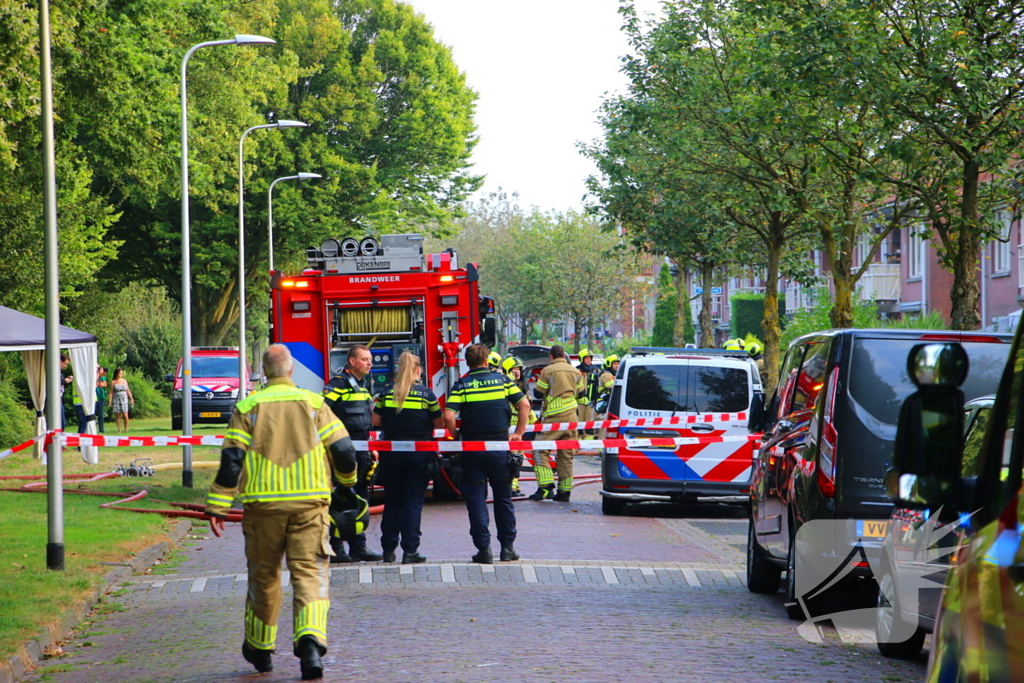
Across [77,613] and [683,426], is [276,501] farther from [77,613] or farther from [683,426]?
[683,426]

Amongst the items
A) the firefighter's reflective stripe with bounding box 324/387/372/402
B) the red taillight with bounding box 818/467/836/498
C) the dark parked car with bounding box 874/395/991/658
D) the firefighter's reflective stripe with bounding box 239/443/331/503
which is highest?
the firefighter's reflective stripe with bounding box 324/387/372/402

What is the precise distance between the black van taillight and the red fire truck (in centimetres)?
916

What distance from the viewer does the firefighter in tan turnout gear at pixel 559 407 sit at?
17234 millimetres

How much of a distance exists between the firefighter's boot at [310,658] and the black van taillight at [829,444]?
3.05 m

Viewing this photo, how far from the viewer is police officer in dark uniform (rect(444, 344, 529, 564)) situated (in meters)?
11.3

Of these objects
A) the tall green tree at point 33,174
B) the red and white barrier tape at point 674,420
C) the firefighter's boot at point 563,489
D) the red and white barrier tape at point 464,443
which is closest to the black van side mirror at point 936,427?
the red and white barrier tape at point 464,443

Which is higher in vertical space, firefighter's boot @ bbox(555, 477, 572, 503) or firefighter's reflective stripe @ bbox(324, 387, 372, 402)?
firefighter's reflective stripe @ bbox(324, 387, 372, 402)

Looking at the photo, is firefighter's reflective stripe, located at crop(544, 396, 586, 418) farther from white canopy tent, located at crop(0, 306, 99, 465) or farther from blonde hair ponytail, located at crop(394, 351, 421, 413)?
white canopy tent, located at crop(0, 306, 99, 465)

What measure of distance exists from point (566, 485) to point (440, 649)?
1005cm

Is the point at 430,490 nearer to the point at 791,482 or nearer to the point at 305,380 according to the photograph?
the point at 305,380

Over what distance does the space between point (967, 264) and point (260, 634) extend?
10.3 metres

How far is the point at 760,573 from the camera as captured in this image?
9.93 m

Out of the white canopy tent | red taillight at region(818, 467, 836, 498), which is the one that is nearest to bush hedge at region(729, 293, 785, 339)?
the white canopy tent

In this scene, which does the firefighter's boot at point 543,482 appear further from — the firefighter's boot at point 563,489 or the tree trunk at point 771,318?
the tree trunk at point 771,318
